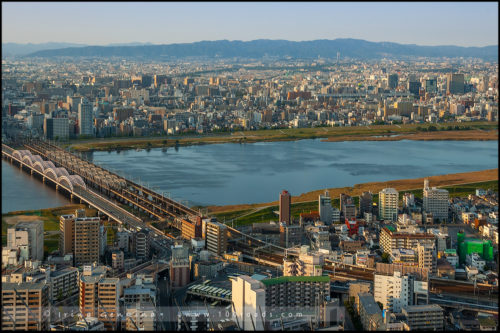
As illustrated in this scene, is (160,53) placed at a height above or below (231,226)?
above

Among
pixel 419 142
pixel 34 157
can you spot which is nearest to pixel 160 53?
pixel 419 142

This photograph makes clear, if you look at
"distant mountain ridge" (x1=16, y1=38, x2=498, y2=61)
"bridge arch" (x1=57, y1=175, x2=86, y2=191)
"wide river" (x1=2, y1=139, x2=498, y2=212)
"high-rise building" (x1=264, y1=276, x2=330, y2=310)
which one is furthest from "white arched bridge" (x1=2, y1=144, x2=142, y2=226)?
"distant mountain ridge" (x1=16, y1=38, x2=498, y2=61)

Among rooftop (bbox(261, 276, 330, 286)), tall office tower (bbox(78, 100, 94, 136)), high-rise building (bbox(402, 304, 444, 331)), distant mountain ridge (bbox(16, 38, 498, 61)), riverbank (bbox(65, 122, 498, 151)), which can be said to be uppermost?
distant mountain ridge (bbox(16, 38, 498, 61))

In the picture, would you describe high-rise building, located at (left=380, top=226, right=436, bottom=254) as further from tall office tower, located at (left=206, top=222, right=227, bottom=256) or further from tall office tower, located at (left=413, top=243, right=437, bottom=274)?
tall office tower, located at (left=206, top=222, right=227, bottom=256)

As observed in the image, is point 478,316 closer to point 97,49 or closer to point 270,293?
point 270,293

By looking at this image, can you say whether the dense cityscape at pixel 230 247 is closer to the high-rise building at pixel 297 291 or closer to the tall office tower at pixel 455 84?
the high-rise building at pixel 297 291

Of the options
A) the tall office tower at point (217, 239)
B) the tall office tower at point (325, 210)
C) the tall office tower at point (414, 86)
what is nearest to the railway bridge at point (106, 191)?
the tall office tower at point (217, 239)
